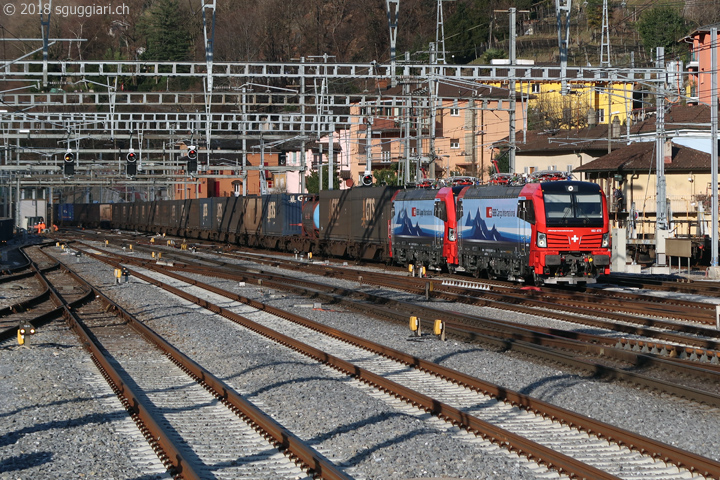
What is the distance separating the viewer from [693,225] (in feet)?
146

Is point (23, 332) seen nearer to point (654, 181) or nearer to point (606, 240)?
point (606, 240)

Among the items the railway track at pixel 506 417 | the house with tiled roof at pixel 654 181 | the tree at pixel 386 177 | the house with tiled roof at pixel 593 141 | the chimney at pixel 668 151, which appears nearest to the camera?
the railway track at pixel 506 417

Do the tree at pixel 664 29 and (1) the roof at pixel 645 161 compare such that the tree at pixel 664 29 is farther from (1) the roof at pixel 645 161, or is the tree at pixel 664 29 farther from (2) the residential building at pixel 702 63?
(1) the roof at pixel 645 161

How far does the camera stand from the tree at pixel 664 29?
96250mm

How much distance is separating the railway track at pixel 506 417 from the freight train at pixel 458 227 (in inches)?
376

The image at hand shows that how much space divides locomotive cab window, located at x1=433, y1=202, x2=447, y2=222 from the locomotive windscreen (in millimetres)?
6143

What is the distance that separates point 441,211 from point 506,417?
20.5 metres

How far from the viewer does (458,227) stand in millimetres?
30156

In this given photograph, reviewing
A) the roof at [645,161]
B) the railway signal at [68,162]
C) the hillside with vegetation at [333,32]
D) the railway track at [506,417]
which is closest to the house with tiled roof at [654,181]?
the roof at [645,161]

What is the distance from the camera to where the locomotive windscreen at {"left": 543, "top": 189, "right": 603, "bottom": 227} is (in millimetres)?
24875

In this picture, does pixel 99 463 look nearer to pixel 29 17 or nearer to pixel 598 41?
pixel 29 17

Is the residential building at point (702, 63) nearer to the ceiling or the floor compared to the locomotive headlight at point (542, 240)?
nearer to the ceiling

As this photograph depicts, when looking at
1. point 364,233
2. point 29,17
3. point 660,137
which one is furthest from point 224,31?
point 660,137

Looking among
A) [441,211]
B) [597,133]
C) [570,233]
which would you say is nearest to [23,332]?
[570,233]
